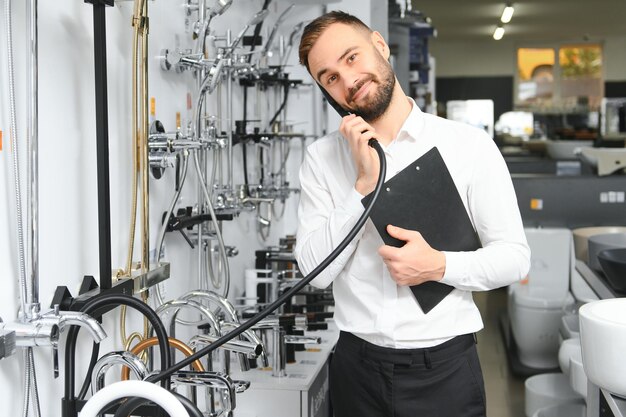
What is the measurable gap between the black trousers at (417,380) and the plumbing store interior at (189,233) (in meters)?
0.23

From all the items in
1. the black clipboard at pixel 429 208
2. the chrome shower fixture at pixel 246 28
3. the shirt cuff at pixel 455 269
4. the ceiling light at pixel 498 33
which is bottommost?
the shirt cuff at pixel 455 269

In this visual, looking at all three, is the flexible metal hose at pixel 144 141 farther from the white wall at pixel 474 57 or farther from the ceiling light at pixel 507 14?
the white wall at pixel 474 57

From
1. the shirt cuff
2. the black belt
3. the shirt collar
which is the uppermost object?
the shirt collar

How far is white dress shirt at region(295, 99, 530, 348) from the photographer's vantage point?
1623 mm

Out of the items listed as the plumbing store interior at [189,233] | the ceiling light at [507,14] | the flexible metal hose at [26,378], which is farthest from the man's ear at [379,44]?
the ceiling light at [507,14]

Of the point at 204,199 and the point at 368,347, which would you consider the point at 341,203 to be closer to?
the point at 368,347

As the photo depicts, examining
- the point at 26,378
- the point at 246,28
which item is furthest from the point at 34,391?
the point at 246,28

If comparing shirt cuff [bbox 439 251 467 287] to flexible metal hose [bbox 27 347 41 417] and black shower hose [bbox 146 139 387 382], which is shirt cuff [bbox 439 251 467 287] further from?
flexible metal hose [bbox 27 347 41 417]

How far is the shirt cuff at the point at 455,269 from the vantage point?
1606 mm

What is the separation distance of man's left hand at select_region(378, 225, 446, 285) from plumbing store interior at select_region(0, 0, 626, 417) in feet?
0.83

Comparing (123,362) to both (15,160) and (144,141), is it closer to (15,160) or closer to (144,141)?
(15,160)

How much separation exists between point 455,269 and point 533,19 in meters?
11.5

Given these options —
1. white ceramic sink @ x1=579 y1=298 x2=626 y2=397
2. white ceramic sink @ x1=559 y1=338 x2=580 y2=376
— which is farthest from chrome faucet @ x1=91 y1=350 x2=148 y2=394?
white ceramic sink @ x1=559 y1=338 x2=580 y2=376

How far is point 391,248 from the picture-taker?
158 cm
